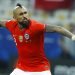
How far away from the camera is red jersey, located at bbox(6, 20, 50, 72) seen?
841 cm

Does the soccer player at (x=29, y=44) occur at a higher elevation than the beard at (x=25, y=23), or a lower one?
lower

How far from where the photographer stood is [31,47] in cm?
845

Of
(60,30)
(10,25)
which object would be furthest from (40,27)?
(10,25)

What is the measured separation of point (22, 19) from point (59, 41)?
4.55 meters

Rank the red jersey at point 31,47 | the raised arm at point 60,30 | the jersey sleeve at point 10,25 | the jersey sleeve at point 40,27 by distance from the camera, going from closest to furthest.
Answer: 1. the raised arm at point 60,30
2. the jersey sleeve at point 40,27
3. the red jersey at point 31,47
4. the jersey sleeve at point 10,25

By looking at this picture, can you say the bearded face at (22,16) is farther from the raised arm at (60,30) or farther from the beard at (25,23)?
the raised arm at (60,30)

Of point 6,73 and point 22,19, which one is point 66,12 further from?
point 22,19

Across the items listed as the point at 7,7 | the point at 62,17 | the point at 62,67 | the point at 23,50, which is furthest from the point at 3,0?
the point at 23,50

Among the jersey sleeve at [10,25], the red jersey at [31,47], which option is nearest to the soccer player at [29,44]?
the red jersey at [31,47]

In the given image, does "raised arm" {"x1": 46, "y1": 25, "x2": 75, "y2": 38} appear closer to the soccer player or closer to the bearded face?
the soccer player

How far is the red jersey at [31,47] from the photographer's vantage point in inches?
331

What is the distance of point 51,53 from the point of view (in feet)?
42.1

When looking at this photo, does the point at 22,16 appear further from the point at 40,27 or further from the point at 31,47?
the point at 31,47

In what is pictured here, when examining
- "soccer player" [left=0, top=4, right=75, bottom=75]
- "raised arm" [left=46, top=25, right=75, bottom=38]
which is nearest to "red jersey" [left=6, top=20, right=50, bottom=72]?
"soccer player" [left=0, top=4, right=75, bottom=75]
